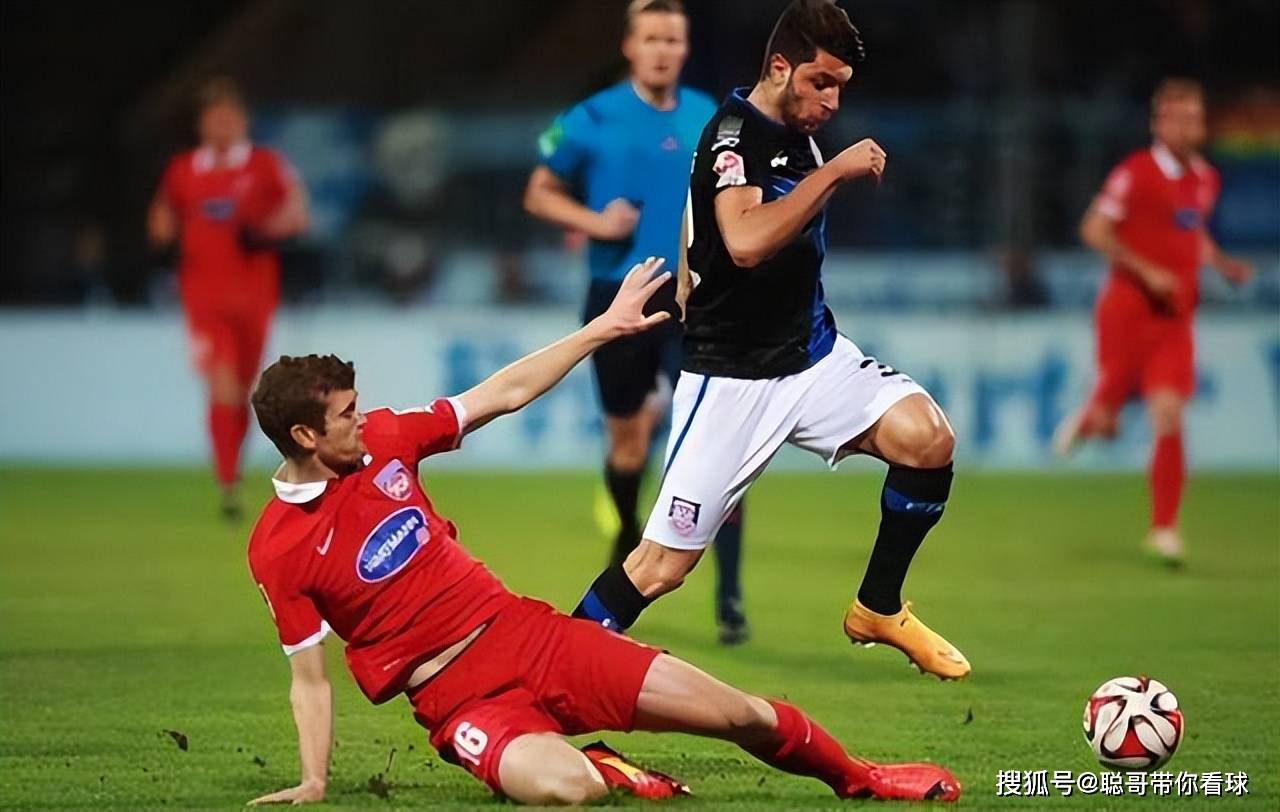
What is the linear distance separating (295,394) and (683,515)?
137cm

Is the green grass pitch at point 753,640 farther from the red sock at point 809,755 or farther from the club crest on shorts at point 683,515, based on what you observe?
the club crest on shorts at point 683,515

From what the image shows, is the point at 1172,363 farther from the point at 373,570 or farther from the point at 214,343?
the point at 373,570

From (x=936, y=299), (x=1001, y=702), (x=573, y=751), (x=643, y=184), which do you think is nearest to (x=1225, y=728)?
(x=1001, y=702)

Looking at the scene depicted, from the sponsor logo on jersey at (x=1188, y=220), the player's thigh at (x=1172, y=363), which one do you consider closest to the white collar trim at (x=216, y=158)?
the sponsor logo on jersey at (x=1188, y=220)

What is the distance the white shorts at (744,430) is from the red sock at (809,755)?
97 cm

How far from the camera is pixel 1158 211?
36.6 ft

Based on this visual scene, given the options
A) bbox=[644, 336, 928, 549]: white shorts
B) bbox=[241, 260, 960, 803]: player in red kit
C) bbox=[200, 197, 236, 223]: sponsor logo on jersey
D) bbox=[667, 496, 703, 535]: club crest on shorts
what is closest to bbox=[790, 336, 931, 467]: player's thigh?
bbox=[644, 336, 928, 549]: white shorts

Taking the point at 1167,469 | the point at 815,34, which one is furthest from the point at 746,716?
the point at 1167,469

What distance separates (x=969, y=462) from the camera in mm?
15141

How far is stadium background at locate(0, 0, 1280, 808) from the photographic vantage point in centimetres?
1392

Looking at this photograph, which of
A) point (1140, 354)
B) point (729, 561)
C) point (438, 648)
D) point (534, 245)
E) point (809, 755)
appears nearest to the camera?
point (809, 755)

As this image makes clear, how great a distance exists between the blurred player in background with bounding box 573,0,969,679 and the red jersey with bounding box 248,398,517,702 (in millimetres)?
844

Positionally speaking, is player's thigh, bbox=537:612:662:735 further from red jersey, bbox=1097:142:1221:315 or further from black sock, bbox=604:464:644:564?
red jersey, bbox=1097:142:1221:315

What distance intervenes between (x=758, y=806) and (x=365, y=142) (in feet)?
39.3
